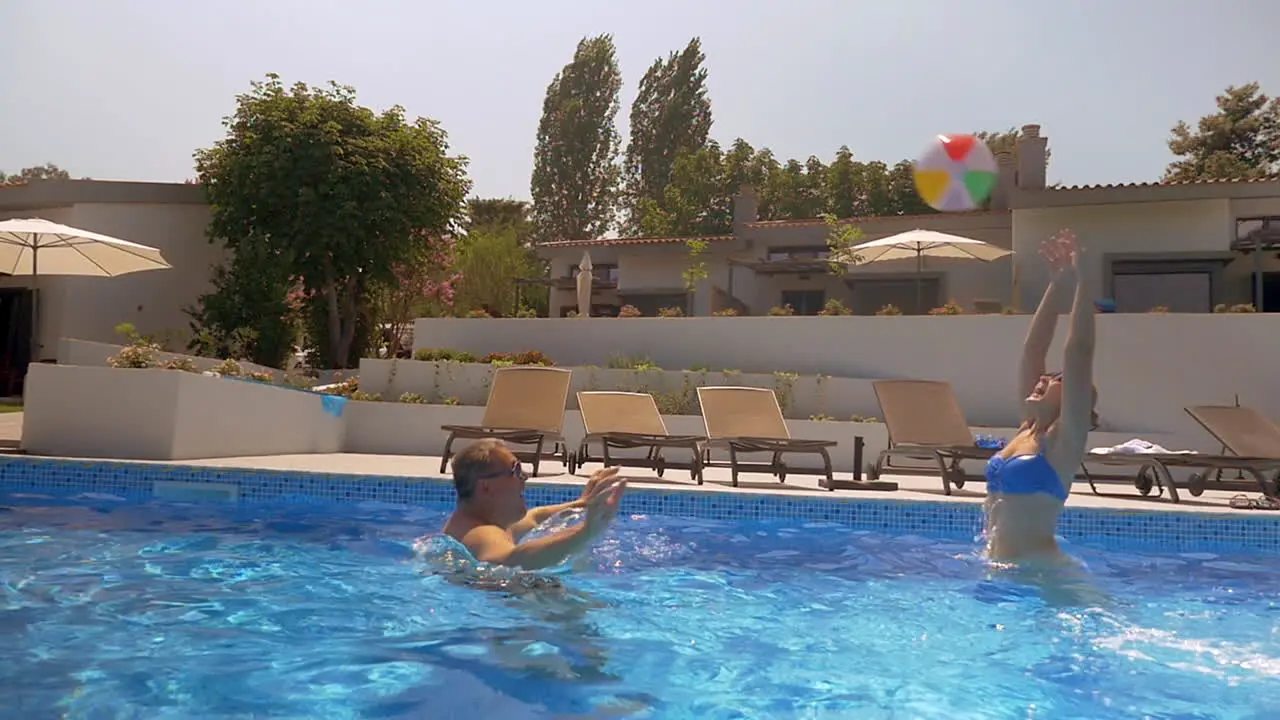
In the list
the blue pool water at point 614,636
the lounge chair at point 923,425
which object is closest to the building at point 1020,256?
the lounge chair at point 923,425

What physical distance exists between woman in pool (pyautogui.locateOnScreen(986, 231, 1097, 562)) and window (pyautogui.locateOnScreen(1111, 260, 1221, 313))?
1542 centimetres

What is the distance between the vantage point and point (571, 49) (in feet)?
138

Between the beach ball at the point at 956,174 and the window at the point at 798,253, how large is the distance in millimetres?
14680

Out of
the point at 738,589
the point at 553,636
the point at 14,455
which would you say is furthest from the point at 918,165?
the point at 14,455

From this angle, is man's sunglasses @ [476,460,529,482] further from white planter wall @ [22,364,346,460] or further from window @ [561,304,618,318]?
window @ [561,304,618,318]

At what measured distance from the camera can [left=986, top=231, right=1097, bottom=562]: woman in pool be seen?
3768 mm

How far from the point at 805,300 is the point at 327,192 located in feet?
36.6

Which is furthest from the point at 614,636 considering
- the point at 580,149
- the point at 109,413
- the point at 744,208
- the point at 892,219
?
the point at 580,149

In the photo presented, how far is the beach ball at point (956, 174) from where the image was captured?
7.52m

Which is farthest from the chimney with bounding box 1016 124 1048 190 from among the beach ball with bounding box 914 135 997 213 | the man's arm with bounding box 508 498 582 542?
the man's arm with bounding box 508 498 582 542

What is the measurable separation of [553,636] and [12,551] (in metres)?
3.53

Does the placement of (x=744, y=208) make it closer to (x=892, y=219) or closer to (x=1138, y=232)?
(x=892, y=219)

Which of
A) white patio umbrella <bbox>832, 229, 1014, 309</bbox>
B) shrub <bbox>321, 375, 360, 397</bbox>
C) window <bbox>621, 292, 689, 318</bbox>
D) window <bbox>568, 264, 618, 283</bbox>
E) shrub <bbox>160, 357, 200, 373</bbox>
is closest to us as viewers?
shrub <bbox>160, 357, 200, 373</bbox>

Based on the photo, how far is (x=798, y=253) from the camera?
2317 cm
